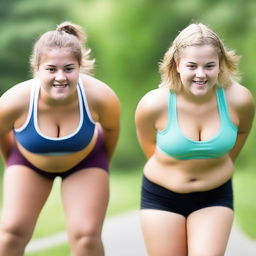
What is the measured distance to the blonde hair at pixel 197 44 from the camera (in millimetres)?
3053

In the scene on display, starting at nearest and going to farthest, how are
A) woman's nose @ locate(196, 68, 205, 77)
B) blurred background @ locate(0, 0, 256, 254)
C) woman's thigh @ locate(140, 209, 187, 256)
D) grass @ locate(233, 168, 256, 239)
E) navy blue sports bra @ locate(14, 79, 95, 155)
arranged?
woman's nose @ locate(196, 68, 205, 77)
woman's thigh @ locate(140, 209, 187, 256)
navy blue sports bra @ locate(14, 79, 95, 155)
grass @ locate(233, 168, 256, 239)
blurred background @ locate(0, 0, 256, 254)

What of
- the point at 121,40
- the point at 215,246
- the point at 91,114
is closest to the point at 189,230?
the point at 215,246

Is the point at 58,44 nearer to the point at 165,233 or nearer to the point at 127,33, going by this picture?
the point at 165,233

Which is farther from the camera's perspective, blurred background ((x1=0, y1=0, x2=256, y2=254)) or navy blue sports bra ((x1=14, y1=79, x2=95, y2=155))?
blurred background ((x1=0, y1=0, x2=256, y2=254))

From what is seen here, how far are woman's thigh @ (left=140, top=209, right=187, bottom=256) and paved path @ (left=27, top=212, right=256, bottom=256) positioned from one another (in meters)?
1.12

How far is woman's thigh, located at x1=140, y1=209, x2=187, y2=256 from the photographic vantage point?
3.10 m

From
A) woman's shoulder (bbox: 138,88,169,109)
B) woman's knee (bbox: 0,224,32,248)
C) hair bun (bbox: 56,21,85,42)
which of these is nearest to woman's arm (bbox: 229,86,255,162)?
woman's shoulder (bbox: 138,88,169,109)

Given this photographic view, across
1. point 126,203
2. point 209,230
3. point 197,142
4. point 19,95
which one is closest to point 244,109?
point 197,142

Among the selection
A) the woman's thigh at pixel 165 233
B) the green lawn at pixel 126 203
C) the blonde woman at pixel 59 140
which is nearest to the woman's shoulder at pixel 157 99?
the blonde woman at pixel 59 140

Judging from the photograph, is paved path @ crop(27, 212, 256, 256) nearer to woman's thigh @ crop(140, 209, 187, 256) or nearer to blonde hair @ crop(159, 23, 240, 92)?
woman's thigh @ crop(140, 209, 187, 256)

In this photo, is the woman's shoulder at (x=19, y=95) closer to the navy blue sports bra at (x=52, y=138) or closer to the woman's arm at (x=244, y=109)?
the navy blue sports bra at (x=52, y=138)

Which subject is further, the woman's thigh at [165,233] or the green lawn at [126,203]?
the green lawn at [126,203]

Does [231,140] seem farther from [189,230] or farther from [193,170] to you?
[189,230]

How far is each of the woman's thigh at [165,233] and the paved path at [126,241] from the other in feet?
3.68
